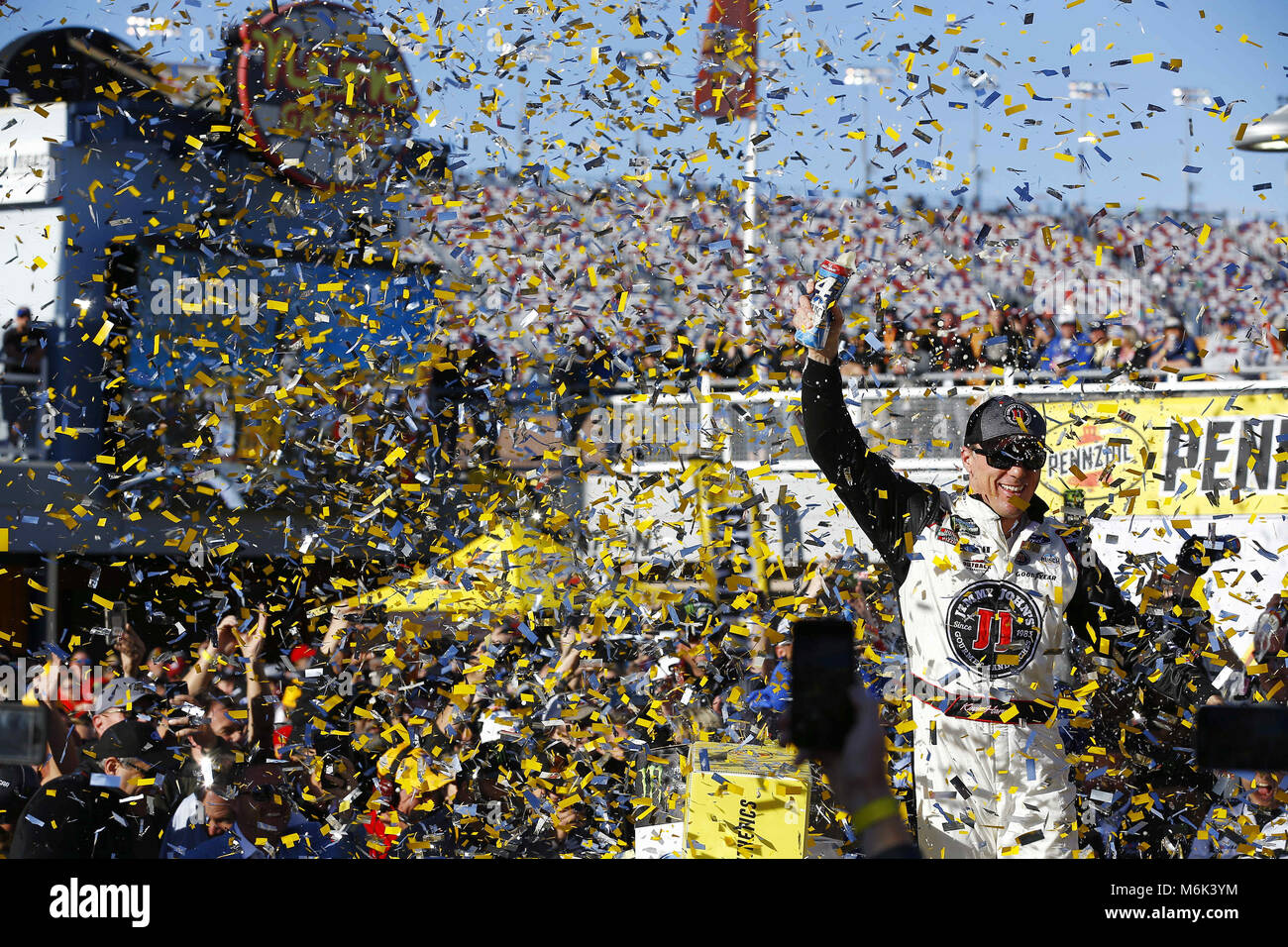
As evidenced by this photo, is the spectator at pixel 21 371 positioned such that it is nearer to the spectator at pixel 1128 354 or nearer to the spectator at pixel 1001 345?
the spectator at pixel 1001 345

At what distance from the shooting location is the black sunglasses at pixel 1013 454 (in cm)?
317

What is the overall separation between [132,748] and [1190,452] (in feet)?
14.4

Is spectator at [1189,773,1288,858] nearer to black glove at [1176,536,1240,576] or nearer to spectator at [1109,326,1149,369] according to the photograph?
black glove at [1176,536,1240,576]

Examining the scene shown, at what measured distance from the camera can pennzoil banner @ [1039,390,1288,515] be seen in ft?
14.6

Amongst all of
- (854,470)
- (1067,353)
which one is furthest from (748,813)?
(1067,353)

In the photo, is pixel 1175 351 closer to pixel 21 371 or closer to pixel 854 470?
pixel 854 470

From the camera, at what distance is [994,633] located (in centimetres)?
304

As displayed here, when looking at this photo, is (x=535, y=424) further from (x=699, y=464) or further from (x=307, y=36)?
(x=307, y=36)

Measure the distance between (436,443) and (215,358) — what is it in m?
1.21

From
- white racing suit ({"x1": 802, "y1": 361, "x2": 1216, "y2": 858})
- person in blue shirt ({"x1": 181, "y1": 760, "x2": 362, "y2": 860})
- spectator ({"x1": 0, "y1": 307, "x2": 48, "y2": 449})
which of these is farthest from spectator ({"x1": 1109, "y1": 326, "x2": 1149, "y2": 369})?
spectator ({"x1": 0, "y1": 307, "x2": 48, "y2": 449})

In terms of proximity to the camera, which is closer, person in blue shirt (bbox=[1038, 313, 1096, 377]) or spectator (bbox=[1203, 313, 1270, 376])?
person in blue shirt (bbox=[1038, 313, 1096, 377])

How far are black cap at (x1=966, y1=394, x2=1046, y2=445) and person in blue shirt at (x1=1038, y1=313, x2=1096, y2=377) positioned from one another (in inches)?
36.8

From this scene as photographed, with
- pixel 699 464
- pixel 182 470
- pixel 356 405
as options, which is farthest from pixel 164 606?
pixel 699 464

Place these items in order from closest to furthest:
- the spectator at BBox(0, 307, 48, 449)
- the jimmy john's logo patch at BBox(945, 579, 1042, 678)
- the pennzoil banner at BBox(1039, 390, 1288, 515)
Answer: the jimmy john's logo patch at BBox(945, 579, 1042, 678) → the pennzoil banner at BBox(1039, 390, 1288, 515) → the spectator at BBox(0, 307, 48, 449)
